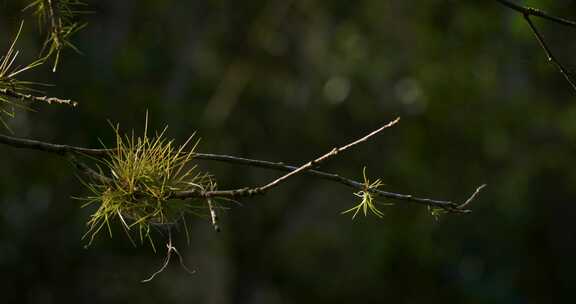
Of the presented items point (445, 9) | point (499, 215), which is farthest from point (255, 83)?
point (499, 215)

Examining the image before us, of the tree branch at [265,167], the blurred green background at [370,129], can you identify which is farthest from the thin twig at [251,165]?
the blurred green background at [370,129]

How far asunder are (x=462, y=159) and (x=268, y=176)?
1748 mm

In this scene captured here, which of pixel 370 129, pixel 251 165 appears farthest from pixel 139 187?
pixel 370 129

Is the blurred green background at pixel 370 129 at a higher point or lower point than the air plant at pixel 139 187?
higher

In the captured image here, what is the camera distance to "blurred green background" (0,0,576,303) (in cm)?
748

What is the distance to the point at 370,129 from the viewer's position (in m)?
7.78

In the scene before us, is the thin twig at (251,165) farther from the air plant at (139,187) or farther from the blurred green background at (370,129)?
the blurred green background at (370,129)

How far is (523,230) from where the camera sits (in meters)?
7.90

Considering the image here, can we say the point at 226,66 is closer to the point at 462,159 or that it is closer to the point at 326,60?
the point at 326,60

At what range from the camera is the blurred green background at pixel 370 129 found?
7480 mm

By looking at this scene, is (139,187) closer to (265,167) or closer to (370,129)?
(265,167)

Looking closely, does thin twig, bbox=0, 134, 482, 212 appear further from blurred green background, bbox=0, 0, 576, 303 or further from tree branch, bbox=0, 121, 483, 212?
blurred green background, bbox=0, 0, 576, 303

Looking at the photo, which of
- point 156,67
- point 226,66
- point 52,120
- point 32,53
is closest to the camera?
point 52,120

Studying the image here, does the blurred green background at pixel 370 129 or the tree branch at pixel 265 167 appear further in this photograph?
the blurred green background at pixel 370 129
